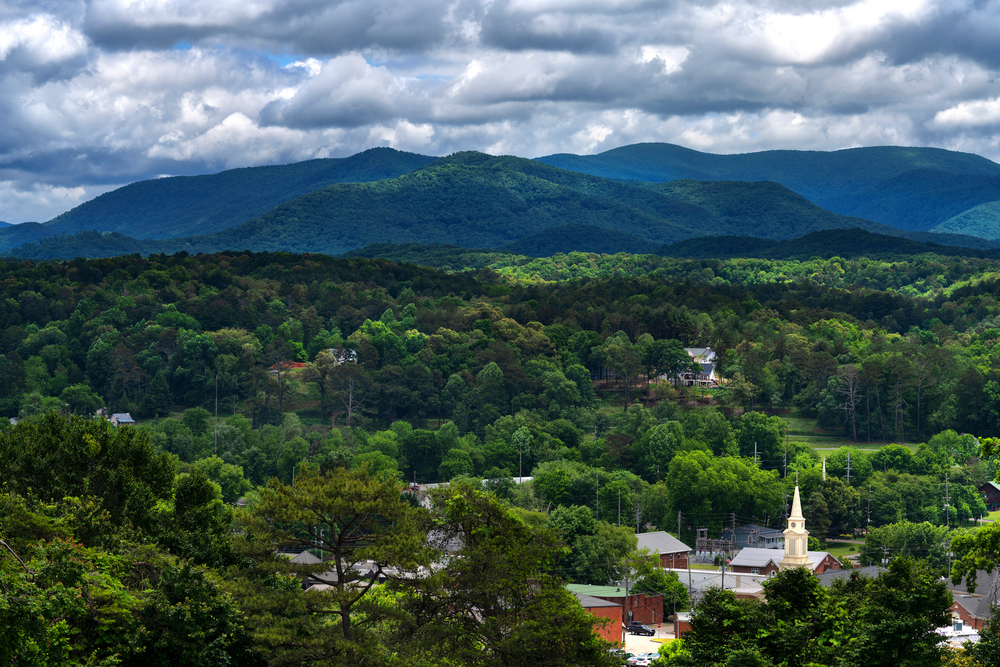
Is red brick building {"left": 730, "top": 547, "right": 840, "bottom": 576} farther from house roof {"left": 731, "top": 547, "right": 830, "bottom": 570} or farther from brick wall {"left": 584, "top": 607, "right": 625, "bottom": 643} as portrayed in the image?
brick wall {"left": 584, "top": 607, "right": 625, "bottom": 643}

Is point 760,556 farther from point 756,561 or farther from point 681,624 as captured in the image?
point 681,624

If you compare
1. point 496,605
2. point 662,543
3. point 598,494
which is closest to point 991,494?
point 598,494

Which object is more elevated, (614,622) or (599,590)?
(614,622)

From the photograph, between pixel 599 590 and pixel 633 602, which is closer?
pixel 633 602

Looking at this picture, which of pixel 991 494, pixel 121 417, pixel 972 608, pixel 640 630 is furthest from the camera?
pixel 121 417

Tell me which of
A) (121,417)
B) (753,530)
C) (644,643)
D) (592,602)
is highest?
(121,417)

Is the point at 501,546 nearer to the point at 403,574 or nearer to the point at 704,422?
the point at 403,574

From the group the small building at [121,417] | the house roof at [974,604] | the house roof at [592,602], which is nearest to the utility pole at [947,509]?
the house roof at [974,604]

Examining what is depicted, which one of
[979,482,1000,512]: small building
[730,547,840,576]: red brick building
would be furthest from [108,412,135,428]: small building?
[979,482,1000,512]: small building
